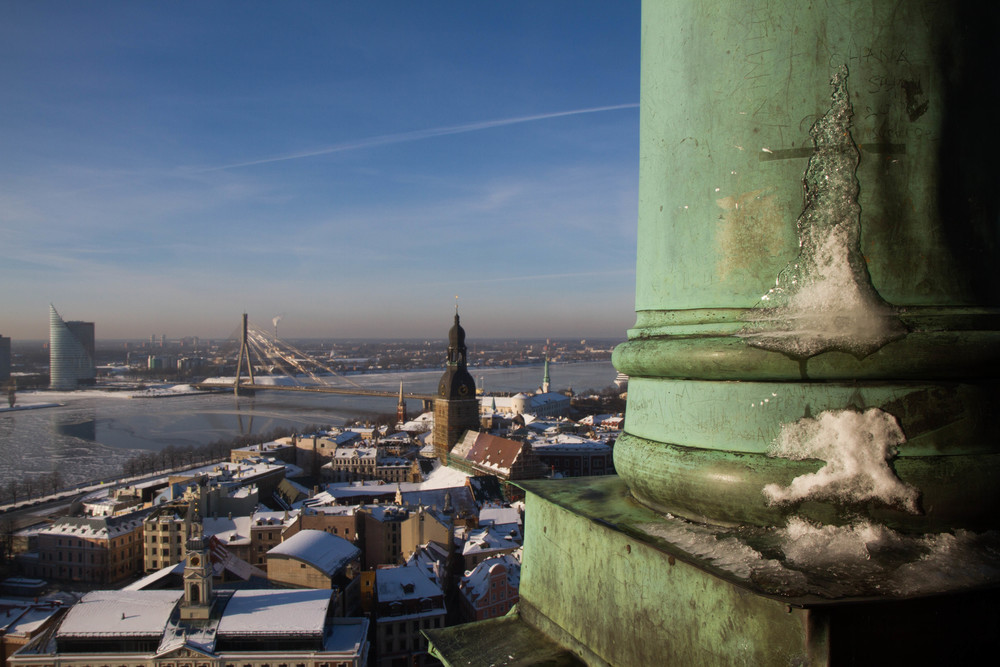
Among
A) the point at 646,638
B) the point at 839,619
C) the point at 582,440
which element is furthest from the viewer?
the point at 582,440

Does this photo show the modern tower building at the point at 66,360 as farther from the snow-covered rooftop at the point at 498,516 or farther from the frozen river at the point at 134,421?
the snow-covered rooftop at the point at 498,516

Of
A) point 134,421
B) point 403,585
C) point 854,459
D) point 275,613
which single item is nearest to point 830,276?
point 854,459

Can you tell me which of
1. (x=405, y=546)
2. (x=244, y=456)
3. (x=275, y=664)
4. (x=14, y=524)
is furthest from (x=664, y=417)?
(x=244, y=456)

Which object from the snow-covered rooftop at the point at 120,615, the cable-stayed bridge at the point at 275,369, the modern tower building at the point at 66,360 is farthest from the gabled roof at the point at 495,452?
the modern tower building at the point at 66,360

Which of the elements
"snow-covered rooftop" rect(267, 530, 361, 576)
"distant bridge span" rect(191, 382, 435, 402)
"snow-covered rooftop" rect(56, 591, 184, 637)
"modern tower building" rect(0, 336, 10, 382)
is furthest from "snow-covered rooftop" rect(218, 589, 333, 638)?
"modern tower building" rect(0, 336, 10, 382)

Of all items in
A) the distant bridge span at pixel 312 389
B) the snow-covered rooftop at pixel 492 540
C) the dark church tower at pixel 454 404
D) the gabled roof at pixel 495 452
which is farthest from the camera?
the distant bridge span at pixel 312 389

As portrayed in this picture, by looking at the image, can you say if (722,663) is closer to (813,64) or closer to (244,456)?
(813,64)

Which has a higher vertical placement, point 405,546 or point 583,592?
point 583,592

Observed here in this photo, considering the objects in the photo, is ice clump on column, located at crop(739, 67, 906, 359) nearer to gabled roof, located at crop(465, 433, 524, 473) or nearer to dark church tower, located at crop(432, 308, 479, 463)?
gabled roof, located at crop(465, 433, 524, 473)
